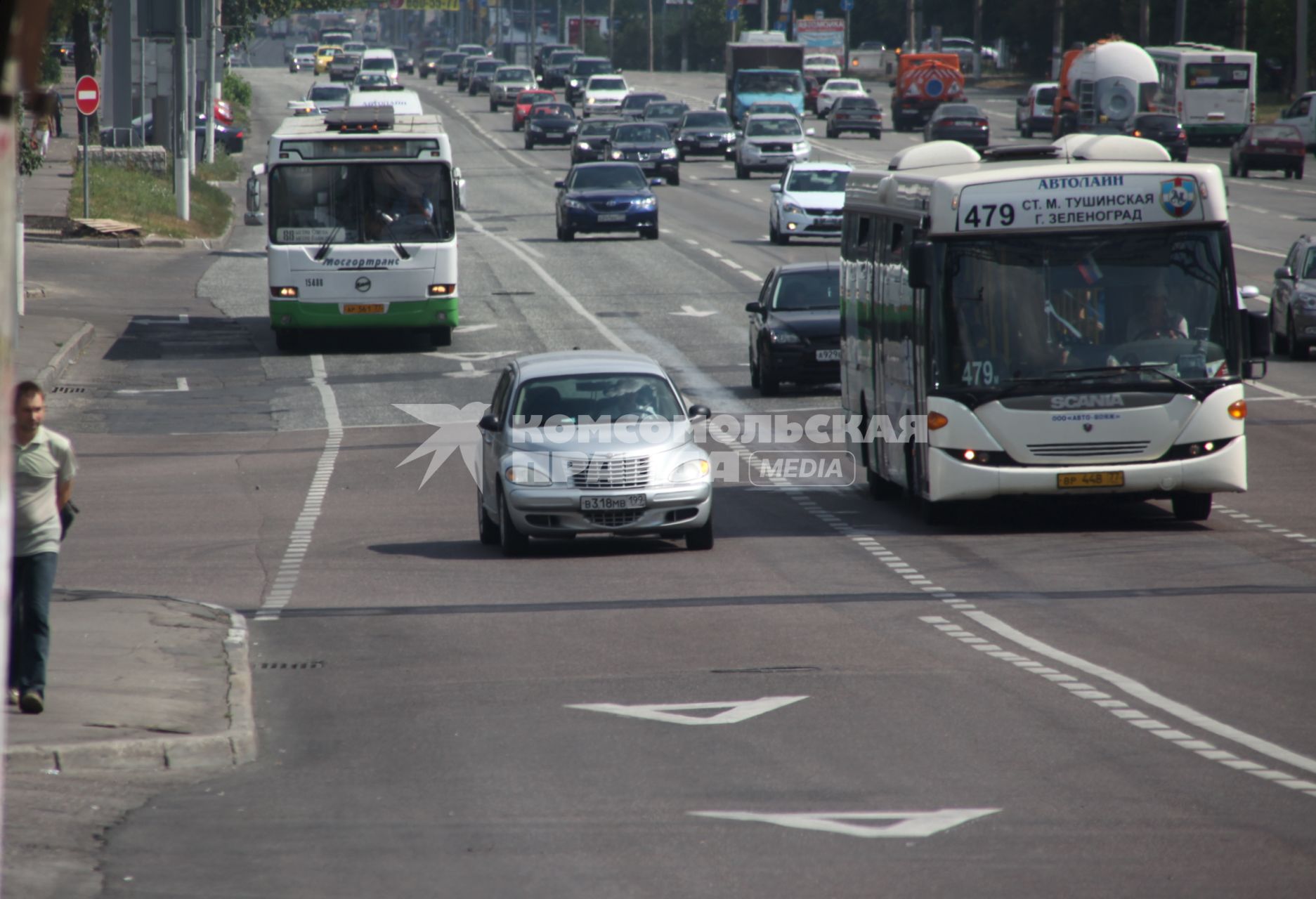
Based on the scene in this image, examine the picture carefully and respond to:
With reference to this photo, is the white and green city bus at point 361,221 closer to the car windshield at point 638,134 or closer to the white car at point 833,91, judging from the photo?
the car windshield at point 638,134

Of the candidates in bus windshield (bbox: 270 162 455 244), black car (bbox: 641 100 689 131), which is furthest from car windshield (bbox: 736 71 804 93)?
bus windshield (bbox: 270 162 455 244)

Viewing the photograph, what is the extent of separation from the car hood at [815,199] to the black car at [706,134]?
1120 inches

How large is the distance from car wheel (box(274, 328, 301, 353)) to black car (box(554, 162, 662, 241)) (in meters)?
15.6

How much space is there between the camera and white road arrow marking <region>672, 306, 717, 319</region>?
3554 cm

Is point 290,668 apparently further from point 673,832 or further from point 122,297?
point 122,297

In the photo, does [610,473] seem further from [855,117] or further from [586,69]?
[586,69]

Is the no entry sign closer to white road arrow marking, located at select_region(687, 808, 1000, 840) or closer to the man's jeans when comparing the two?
the man's jeans

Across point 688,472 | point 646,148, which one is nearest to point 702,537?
point 688,472

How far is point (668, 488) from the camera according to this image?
1580 cm

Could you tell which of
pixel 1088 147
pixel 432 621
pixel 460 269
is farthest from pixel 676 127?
pixel 432 621

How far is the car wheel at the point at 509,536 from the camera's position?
1595 cm

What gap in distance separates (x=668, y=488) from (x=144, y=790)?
296 inches

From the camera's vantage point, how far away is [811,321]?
26.2 metres

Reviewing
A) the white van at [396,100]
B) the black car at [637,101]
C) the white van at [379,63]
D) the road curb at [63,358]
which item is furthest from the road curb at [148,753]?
the white van at [379,63]
